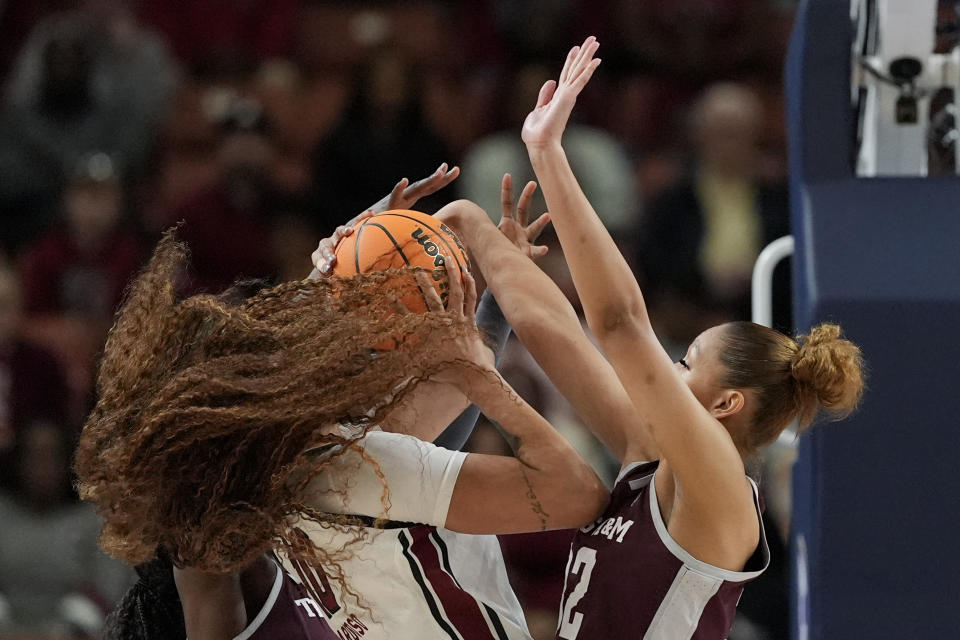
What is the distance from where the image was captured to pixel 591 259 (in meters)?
2.17

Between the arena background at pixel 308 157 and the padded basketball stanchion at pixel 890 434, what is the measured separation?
1.85m

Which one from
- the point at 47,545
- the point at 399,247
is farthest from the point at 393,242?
the point at 47,545

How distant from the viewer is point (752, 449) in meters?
2.29

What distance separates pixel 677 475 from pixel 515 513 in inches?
10.7

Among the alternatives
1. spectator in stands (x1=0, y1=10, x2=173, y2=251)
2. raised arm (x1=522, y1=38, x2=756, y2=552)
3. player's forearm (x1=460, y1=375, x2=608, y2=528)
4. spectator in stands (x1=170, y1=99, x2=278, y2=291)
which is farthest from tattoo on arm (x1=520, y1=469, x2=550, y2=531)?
spectator in stands (x1=0, y1=10, x2=173, y2=251)

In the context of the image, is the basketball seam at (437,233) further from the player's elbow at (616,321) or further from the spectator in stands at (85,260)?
the spectator in stands at (85,260)

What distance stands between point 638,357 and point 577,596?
45 centimetres

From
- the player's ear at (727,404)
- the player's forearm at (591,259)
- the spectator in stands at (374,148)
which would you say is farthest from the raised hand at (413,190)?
the spectator in stands at (374,148)

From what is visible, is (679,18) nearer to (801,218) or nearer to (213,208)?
(213,208)

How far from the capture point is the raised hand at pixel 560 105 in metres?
2.22

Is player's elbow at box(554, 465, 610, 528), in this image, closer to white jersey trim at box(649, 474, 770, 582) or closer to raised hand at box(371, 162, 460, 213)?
white jersey trim at box(649, 474, 770, 582)

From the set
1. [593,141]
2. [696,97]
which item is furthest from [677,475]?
[696,97]

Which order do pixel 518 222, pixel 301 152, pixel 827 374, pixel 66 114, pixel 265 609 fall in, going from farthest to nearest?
pixel 301 152 → pixel 66 114 → pixel 518 222 → pixel 265 609 → pixel 827 374

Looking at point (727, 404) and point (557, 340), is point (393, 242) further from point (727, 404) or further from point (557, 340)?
point (727, 404)
